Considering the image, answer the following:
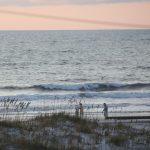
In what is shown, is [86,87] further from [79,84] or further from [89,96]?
[89,96]

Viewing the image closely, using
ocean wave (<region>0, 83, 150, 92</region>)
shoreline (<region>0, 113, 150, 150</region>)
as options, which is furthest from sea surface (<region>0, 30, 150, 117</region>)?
shoreline (<region>0, 113, 150, 150</region>)

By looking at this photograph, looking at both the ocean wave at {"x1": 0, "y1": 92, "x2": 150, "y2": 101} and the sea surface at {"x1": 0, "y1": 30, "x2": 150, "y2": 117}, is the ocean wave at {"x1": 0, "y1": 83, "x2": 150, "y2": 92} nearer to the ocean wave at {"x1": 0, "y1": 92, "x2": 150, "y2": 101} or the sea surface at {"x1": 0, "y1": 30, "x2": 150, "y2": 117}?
the sea surface at {"x1": 0, "y1": 30, "x2": 150, "y2": 117}

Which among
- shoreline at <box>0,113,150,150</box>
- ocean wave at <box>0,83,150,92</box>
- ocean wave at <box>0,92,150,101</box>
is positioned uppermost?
ocean wave at <box>0,83,150,92</box>

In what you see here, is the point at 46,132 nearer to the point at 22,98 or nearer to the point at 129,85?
the point at 22,98

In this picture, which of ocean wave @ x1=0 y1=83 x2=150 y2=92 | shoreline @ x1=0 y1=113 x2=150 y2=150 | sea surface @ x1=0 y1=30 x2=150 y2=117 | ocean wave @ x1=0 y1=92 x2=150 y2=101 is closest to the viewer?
shoreline @ x1=0 y1=113 x2=150 y2=150

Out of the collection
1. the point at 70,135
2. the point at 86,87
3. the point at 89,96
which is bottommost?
the point at 70,135

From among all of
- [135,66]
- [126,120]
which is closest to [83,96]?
[126,120]

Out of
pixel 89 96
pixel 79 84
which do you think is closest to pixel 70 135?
pixel 89 96

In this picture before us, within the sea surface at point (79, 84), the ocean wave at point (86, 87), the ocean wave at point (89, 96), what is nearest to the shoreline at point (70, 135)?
the sea surface at point (79, 84)

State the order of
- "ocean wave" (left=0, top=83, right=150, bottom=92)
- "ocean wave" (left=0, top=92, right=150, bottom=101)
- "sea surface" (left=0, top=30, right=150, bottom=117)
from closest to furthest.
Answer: "sea surface" (left=0, top=30, right=150, bottom=117)
"ocean wave" (left=0, top=92, right=150, bottom=101)
"ocean wave" (left=0, top=83, right=150, bottom=92)

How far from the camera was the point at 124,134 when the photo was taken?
12320 mm

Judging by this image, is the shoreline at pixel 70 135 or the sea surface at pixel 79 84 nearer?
the shoreline at pixel 70 135

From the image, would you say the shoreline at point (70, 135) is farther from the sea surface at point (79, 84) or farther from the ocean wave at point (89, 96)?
the ocean wave at point (89, 96)

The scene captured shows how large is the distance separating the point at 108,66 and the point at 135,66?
3952 mm
